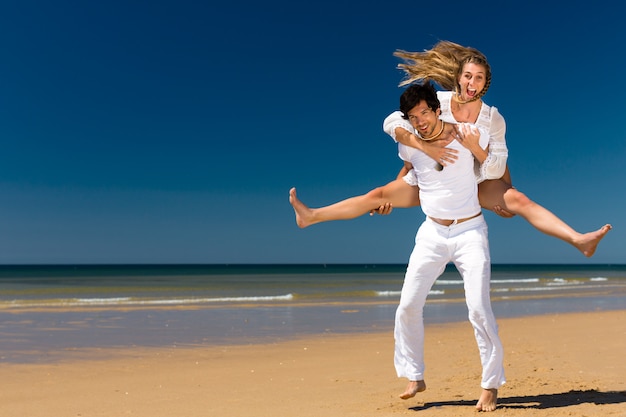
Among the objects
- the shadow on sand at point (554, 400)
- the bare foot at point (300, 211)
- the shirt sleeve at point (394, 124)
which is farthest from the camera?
the bare foot at point (300, 211)

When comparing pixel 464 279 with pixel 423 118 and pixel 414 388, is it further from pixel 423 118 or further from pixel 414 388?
pixel 423 118

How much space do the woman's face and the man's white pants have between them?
36.9 inches

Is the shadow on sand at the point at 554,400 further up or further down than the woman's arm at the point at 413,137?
further down

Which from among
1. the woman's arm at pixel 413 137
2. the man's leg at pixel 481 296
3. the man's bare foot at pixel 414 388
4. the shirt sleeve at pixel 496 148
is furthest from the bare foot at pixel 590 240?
the man's bare foot at pixel 414 388

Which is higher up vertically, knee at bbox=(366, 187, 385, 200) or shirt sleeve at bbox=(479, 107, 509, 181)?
shirt sleeve at bbox=(479, 107, 509, 181)

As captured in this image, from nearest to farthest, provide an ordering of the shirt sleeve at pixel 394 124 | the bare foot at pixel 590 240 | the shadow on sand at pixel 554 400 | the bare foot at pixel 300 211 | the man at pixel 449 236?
the bare foot at pixel 590 240 < the man at pixel 449 236 < the shirt sleeve at pixel 394 124 < the shadow on sand at pixel 554 400 < the bare foot at pixel 300 211

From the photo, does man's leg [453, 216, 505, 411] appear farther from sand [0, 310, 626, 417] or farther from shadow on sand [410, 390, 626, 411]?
shadow on sand [410, 390, 626, 411]

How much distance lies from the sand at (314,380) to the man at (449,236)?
0.59m

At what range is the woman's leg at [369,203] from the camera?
521 centimetres

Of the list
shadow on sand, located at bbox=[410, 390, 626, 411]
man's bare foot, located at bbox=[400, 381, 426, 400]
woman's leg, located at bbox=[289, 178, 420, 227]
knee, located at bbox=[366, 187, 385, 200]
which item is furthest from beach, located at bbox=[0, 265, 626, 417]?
knee, located at bbox=[366, 187, 385, 200]

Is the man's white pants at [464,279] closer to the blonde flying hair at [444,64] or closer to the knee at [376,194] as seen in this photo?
the knee at [376,194]

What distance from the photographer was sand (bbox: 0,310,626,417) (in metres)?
5.31

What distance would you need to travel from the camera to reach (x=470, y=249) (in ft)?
15.7

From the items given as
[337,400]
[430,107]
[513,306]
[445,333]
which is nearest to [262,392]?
[337,400]
